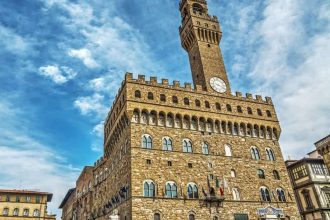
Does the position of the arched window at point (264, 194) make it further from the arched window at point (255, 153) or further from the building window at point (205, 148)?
the building window at point (205, 148)

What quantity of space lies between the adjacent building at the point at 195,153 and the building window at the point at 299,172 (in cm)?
1129

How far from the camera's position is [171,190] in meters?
30.4

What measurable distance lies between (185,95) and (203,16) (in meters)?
15.5

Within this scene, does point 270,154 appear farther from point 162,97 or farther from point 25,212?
point 25,212

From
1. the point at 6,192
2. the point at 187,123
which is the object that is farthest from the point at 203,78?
the point at 6,192

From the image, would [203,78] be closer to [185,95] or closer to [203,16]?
[185,95]

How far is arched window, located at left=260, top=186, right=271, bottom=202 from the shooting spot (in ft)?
112

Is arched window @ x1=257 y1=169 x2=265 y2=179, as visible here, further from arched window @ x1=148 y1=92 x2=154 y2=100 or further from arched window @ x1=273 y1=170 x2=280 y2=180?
arched window @ x1=148 y1=92 x2=154 y2=100

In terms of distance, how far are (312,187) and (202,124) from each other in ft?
73.3

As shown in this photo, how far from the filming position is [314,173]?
45.9m

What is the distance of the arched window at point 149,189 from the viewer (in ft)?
95.9

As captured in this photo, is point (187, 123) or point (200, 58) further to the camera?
point (200, 58)

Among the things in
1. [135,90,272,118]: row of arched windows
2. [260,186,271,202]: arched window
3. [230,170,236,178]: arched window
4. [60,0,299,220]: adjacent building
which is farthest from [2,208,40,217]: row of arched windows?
[260,186,271,202]: arched window

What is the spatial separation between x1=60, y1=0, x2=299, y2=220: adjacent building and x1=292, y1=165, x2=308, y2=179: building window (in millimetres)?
11285
